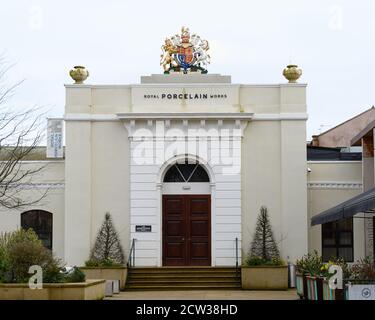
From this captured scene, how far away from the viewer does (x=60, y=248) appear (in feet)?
98.1

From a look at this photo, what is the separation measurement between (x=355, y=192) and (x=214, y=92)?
20.4 ft

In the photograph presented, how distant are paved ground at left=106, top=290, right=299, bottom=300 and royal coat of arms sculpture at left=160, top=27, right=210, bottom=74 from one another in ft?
27.3

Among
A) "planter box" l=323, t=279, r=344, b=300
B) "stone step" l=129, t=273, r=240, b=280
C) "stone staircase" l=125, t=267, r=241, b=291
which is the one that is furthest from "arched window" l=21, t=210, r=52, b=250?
"planter box" l=323, t=279, r=344, b=300

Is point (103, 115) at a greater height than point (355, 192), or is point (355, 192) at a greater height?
point (103, 115)

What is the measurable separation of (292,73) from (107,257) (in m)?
8.99

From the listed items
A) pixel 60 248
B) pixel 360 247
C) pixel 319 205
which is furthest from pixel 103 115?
pixel 360 247

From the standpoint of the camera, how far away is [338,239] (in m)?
30.0

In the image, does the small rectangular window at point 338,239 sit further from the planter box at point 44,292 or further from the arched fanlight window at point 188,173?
Result: the planter box at point 44,292

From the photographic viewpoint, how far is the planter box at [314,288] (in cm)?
1973

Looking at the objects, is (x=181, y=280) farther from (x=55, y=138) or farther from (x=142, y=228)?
(x=55, y=138)

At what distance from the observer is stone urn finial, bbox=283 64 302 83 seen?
96.2 feet

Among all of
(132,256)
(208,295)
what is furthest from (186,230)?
(208,295)

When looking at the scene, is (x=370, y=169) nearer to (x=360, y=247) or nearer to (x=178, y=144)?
(x=360, y=247)

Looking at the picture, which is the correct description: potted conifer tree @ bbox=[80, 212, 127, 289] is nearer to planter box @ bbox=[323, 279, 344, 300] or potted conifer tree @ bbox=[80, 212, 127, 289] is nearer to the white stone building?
the white stone building
